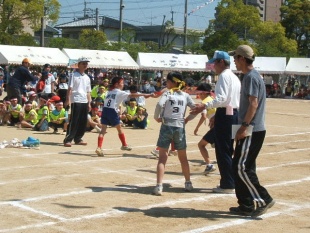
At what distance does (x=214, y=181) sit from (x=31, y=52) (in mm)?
26723

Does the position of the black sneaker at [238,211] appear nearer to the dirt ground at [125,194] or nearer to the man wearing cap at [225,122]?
the dirt ground at [125,194]

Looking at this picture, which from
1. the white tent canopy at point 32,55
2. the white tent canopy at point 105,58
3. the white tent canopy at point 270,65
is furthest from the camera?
the white tent canopy at point 270,65

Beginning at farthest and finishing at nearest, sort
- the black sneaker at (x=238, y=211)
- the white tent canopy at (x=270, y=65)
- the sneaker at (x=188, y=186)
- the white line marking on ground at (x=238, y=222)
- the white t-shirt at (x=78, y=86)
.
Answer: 1. the white tent canopy at (x=270, y=65)
2. the white t-shirt at (x=78, y=86)
3. the sneaker at (x=188, y=186)
4. the black sneaker at (x=238, y=211)
5. the white line marking on ground at (x=238, y=222)

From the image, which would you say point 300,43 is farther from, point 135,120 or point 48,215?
point 48,215

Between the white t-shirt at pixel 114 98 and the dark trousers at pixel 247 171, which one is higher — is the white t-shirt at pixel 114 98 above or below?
above

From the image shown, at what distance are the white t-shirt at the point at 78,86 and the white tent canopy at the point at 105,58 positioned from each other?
23705mm

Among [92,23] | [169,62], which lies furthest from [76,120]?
[92,23]

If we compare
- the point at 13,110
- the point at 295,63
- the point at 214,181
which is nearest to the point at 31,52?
the point at 13,110

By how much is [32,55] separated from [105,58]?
6.10 metres

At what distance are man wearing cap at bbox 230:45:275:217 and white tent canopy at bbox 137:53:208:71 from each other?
33428 millimetres

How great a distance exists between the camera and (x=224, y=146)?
26.2 ft

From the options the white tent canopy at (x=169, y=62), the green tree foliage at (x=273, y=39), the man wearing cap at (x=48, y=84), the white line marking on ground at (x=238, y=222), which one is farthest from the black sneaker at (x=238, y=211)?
the green tree foliage at (x=273, y=39)

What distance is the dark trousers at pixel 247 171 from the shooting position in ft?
21.9

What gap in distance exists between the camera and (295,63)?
43.9 meters
